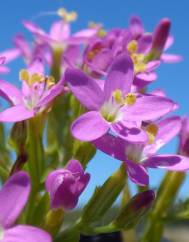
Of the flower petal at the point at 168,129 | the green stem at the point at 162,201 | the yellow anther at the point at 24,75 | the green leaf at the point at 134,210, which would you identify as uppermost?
the yellow anther at the point at 24,75

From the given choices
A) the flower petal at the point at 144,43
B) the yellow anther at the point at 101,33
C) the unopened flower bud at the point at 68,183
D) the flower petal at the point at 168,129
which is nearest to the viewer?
the unopened flower bud at the point at 68,183

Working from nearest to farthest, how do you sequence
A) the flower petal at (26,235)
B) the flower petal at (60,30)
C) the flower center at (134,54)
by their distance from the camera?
the flower petal at (26,235) → the flower center at (134,54) → the flower petal at (60,30)

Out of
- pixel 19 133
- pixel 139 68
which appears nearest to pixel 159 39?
pixel 139 68

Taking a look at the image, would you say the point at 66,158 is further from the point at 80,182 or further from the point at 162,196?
the point at 80,182

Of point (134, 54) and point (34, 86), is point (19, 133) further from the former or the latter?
point (134, 54)

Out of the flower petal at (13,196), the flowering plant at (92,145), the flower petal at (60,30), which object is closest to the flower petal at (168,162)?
the flowering plant at (92,145)

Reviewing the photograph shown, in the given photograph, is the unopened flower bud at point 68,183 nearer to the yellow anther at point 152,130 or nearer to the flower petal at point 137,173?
the flower petal at point 137,173

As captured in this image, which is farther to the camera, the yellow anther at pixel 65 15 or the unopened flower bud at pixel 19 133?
the yellow anther at pixel 65 15
